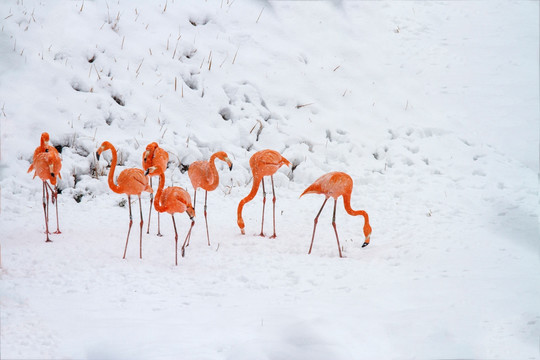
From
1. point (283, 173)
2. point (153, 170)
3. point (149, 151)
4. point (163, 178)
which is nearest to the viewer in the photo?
point (153, 170)

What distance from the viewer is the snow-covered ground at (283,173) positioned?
10.8ft

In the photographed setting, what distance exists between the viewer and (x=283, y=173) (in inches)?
237

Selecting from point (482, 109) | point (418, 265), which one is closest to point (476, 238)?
point (418, 265)

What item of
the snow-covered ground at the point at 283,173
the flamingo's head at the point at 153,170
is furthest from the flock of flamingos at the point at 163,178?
the snow-covered ground at the point at 283,173

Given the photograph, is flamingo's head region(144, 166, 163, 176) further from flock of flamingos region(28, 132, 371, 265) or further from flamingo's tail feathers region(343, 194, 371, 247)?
flamingo's tail feathers region(343, 194, 371, 247)

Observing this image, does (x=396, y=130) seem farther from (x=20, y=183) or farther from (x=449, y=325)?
(x=20, y=183)

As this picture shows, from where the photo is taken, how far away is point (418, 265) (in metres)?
4.34

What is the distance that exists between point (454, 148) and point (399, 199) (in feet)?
4.58

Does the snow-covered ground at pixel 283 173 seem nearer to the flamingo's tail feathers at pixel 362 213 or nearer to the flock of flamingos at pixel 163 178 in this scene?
the flamingo's tail feathers at pixel 362 213

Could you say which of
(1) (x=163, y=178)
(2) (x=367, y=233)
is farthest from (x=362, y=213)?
(1) (x=163, y=178)

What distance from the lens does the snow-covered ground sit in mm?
3297

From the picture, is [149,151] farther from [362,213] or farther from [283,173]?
[283,173]

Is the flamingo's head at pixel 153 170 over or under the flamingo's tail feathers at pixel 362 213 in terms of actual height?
over

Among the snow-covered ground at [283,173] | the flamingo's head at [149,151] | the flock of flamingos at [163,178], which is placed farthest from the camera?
the flamingo's head at [149,151]
